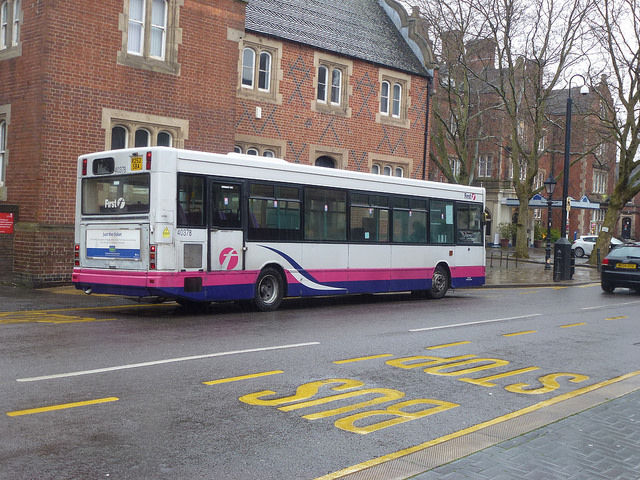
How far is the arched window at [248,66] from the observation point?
23.5m

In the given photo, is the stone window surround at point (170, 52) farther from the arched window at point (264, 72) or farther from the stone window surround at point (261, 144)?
the arched window at point (264, 72)

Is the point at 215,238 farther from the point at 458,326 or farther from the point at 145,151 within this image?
the point at 458,326

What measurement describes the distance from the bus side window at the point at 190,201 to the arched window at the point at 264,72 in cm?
1186

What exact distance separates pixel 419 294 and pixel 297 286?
5.45m

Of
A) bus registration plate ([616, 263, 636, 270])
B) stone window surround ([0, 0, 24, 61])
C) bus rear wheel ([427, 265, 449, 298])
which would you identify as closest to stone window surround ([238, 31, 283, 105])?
stone window surround ([0, 0, 24, 61])

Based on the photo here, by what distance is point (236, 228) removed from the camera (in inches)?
537

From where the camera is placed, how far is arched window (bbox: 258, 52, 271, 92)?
24.1 m

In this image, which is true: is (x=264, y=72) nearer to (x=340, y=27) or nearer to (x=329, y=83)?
(x=329, y=83)

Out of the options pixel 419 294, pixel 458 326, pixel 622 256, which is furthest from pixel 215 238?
pixel 622 256

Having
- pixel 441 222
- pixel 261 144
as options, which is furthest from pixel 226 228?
pixel 261 144

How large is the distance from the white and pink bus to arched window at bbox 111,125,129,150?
216 inches

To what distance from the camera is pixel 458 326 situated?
12859mm

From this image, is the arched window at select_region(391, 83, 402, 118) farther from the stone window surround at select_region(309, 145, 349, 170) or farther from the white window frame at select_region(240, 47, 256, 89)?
the white window frame at select_region(240, 47, 256, 89)

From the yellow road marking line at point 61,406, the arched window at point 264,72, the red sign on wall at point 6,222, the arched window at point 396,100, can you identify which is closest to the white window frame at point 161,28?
the arched window at point 264,72
